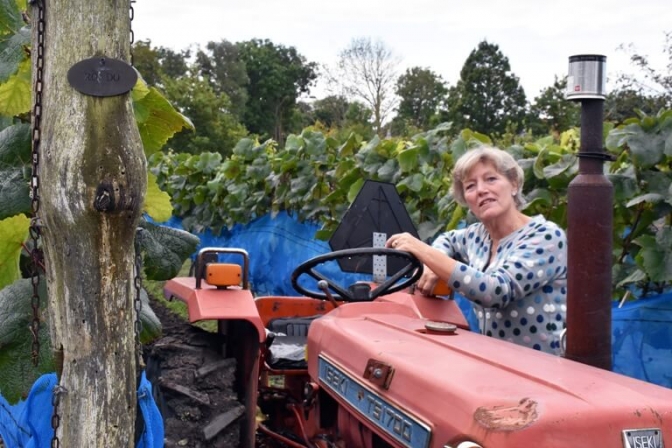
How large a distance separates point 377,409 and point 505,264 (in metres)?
0.92

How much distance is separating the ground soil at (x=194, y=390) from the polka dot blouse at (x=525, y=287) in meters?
0.90

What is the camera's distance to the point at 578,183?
2010mm

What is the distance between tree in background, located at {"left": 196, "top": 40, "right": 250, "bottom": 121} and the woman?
162 ft

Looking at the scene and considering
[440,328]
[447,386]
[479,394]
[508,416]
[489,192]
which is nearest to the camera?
[508,416]

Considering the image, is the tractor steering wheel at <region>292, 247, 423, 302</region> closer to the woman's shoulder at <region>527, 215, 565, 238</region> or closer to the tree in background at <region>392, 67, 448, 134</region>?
the woman's shoulder at <region>527, 215, 565, 238</region>

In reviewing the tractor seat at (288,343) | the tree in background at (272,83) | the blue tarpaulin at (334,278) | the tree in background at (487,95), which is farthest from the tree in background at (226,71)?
the tractor seat at (288,343)

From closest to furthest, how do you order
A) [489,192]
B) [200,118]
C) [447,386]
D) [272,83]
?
[447,386], [489,192], [200,118], [272,83]

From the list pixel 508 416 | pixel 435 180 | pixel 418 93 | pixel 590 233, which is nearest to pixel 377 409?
pixel 508 416

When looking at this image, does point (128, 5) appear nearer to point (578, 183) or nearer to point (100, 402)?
point (100, 402)

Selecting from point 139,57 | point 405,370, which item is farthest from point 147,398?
point 139,57

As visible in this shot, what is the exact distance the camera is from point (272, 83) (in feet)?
192

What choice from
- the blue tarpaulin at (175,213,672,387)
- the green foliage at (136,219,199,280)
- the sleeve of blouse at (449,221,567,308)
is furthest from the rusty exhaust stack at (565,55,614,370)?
the blue tarpaulin at (175,213,672,387)

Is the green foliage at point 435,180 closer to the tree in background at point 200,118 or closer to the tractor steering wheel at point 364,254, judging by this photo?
the tractor steering wheel at point 364,254

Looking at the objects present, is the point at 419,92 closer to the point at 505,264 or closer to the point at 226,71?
the point at 226,71
